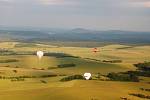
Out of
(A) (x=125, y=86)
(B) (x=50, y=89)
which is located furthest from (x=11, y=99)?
(A) (x=125, y=86)

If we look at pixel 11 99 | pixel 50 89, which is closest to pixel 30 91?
pixel 50 89

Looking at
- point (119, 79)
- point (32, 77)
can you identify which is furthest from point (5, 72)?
point (119, 79)

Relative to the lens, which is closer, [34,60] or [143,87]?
[143,87]

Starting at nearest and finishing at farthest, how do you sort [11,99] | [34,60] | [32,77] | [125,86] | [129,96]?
[11,99] < [129,96] < [125,86] < [32,77] < [34,60]

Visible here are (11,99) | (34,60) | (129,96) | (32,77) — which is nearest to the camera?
(11,99)

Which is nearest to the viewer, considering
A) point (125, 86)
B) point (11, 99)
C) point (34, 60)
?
point (11, 99)

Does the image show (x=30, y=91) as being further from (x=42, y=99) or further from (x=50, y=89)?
(x=42, y=99)

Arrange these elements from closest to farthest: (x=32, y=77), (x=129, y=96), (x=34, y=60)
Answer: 1. (x=129, y=96)
2. (x=32, y=77)
3. (x=34, y=60)

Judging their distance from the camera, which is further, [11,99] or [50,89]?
[50,89]

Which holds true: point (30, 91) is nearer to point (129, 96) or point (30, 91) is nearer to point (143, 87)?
point (129, 96)
